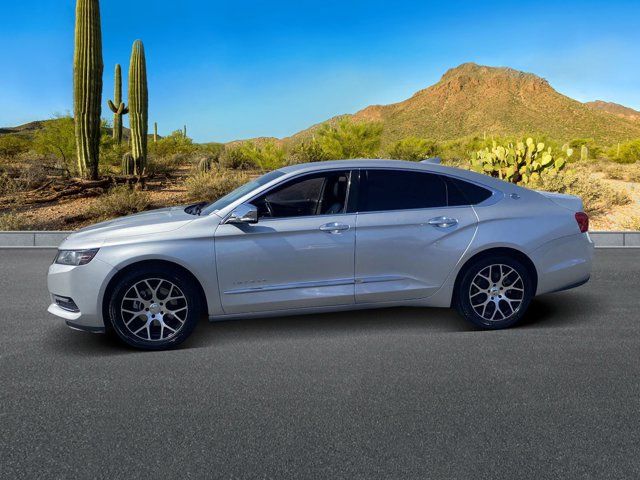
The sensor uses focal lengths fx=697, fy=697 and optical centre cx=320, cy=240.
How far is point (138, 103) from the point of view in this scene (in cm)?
2438

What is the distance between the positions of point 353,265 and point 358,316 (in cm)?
122

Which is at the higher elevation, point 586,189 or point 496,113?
point 496,113

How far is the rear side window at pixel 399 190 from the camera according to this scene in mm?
6344

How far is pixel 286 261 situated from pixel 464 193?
1.85m

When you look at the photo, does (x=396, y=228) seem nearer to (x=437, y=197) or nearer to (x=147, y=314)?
(x=437, y=197)

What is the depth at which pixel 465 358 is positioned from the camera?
5676mm

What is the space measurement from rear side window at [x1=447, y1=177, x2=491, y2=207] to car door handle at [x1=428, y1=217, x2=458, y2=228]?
0.19 meters

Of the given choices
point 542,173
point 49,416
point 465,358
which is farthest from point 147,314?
point 542,173

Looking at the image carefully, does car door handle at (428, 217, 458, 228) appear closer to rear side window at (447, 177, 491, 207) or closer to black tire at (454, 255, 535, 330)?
rear side window at (447, 177, 491, 207)

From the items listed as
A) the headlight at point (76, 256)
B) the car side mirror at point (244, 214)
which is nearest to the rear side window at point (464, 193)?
the car side mirror at point (244, 214)

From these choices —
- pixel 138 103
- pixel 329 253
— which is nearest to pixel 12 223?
pixel 138 103

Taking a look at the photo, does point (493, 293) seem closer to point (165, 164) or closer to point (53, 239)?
point (53, 239)

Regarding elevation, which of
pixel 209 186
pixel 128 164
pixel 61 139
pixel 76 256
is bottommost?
pixel 76 256

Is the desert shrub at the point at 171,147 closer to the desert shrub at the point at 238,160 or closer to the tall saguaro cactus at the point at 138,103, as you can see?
the desert shrub at the point at 238,160
